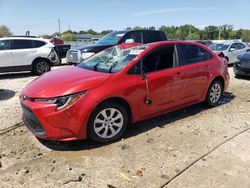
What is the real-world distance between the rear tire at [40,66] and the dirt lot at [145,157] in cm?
669

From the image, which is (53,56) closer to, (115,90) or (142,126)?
(142,126)

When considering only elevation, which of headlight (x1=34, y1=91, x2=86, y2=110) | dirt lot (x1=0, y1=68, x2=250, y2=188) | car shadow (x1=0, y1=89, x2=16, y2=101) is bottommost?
dirt lot (x1=0, y1=68, x2=250, y2=188)

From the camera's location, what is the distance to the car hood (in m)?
4.60

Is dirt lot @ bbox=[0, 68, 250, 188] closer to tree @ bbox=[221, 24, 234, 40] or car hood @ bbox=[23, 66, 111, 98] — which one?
car hood @ bbox=[23, 66, 111, 98]

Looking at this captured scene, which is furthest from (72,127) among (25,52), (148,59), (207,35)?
(207,35)

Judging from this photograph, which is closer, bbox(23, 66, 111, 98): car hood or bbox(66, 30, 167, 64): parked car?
bbox(23, 66, 111, 98): car hood

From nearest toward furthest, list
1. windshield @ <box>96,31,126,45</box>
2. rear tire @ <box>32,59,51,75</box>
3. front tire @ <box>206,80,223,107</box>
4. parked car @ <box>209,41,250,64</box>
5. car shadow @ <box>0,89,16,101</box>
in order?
front tire @ <box>206,80,223,107</box>
car shadow @ <box>0,89,16,101</box>
windshield @ <box>96,31,126,45</box>
rear tire @ <box>32,59,51,75</box>
parked car @ <box>209,41,250,64</box>

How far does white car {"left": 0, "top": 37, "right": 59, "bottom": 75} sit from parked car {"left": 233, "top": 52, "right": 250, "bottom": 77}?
24.1 feet

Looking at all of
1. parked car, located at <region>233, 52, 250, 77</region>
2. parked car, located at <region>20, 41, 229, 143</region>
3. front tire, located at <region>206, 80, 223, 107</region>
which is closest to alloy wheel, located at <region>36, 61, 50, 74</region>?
parked car, located at <region>20, 41, 229, 143</region>

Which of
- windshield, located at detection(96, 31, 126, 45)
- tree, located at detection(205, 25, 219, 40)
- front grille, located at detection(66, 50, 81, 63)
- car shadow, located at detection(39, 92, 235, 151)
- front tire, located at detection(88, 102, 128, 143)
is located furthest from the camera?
tree, located at detection(205, 25, 219, 40)

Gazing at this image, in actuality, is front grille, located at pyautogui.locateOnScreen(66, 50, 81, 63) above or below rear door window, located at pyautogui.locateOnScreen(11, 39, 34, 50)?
below

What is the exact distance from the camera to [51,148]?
15.8 feet

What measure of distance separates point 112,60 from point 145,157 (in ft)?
6.56

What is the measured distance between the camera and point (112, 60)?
5.64 metres
